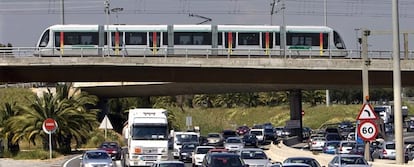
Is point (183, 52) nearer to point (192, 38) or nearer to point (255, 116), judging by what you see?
point (192, 38)

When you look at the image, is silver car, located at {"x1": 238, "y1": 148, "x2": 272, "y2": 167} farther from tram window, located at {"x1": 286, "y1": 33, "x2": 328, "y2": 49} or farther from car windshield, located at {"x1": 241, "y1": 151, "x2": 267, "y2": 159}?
tram window, located at {"x1": 286, "y1": 33, "x2": 328, "y2": 49}

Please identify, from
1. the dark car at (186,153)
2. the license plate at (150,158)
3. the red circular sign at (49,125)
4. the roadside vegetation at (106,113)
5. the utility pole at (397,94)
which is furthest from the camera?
the roadside vegetation at (106,113)

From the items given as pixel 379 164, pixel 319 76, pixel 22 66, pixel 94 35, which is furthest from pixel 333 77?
pixel 379 164

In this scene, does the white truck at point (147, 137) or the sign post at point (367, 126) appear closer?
the sign post at point (367, 126)

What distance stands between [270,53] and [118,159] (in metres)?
16.8

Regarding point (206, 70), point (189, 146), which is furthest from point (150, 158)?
point (206, 70)

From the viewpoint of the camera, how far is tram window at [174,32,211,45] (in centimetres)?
6259

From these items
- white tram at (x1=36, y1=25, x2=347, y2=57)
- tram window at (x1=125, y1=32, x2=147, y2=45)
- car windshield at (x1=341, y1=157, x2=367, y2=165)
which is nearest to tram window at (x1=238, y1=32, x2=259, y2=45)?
white tram at (x1=36, y1=25, x2=347, y2=57)

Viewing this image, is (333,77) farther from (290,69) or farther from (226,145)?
(226,145)

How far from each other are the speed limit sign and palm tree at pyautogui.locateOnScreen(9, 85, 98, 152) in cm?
3836

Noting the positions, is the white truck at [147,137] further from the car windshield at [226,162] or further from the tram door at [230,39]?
the tram door at [230,39]

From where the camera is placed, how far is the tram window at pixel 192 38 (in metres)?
62.6

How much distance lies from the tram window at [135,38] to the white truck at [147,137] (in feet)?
65.1

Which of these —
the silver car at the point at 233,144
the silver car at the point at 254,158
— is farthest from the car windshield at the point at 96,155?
the silver car at the point at 233,144
